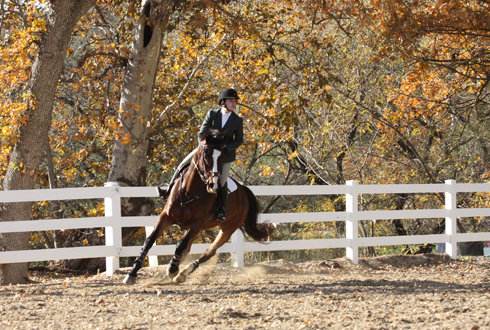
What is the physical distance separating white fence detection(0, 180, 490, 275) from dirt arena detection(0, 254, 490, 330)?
1.42 feet

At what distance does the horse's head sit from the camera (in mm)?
6328

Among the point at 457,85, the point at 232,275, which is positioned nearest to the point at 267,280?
the point at 232,275

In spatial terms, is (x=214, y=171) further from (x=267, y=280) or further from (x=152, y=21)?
(x=152, y=21)

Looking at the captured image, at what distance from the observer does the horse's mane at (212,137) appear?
6.64 metres

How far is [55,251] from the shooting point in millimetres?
7719

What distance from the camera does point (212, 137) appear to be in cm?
664

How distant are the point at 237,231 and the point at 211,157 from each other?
→ 287 centimetres

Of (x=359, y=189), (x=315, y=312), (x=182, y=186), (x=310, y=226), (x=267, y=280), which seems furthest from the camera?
(x=310, y=226)

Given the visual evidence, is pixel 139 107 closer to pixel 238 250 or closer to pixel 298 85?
pixel 298 85

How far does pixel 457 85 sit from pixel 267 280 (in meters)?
9.19

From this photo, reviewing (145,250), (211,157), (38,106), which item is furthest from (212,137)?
(38,106)

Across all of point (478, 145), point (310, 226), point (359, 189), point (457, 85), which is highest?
point (457, 85)

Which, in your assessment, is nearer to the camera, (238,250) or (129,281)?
(129,281)

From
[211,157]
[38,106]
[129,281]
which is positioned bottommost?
[129,281]
